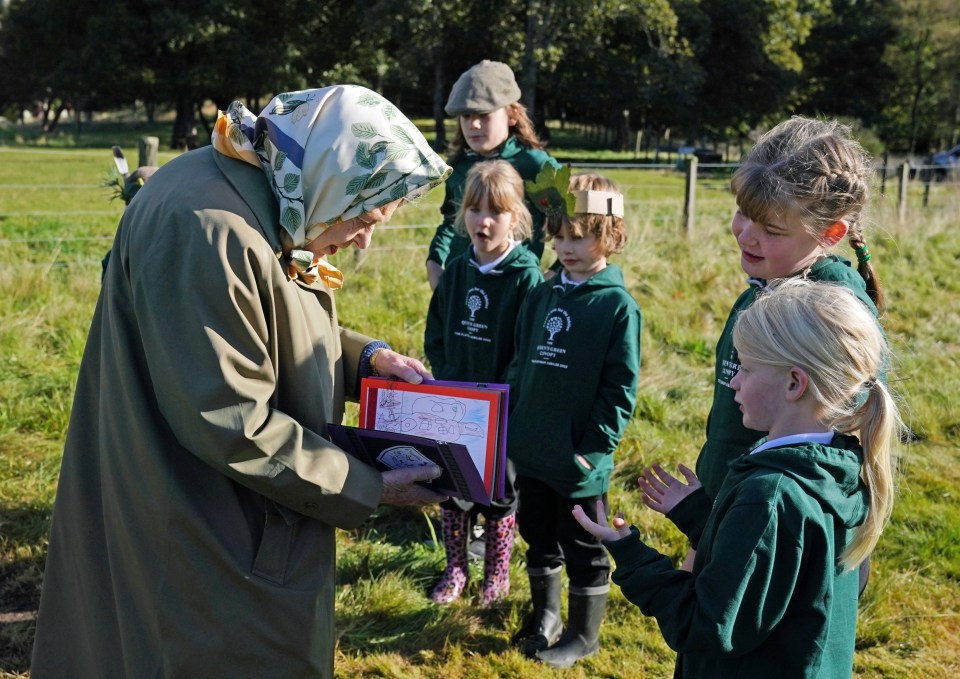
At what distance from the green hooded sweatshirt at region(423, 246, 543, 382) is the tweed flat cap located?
85cm

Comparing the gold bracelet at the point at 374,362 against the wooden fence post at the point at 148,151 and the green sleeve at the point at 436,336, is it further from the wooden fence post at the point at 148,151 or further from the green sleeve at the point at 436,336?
the wooden fence post at the point at 148,151

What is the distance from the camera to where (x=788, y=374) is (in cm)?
188

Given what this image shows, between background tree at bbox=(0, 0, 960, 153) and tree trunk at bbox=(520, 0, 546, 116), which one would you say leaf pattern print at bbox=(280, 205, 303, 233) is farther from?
background tree at bbox=(0, 0, 960, 153)

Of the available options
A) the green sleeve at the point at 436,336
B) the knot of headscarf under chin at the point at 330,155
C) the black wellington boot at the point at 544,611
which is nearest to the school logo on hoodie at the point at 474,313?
the green sleeve at the point at 436,336

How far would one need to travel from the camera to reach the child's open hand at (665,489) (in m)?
2.26

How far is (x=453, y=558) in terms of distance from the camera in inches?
156

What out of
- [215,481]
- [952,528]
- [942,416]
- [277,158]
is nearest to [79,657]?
[215,481]

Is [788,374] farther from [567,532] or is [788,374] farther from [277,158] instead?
[567,532]

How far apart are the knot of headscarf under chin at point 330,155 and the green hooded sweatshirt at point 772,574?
0.96 meters

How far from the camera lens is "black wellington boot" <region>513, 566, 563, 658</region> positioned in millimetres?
3518

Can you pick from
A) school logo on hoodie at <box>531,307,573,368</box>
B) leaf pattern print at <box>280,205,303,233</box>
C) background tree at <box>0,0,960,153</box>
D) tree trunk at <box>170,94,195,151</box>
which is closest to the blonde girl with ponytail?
leaf pattern print at <box>280,205,303,233</box>

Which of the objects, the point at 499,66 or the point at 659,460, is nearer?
the point at 499,66

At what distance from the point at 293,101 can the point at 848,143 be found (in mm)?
1432

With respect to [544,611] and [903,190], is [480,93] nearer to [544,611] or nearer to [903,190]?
[544,611]
